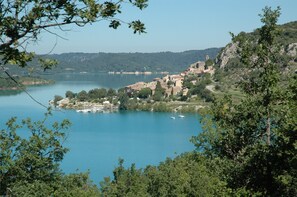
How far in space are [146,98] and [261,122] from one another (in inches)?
2989

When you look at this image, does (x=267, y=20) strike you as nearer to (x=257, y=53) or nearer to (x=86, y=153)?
(x=257, y=53)

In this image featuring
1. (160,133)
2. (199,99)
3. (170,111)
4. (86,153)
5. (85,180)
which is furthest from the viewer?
(199,99)

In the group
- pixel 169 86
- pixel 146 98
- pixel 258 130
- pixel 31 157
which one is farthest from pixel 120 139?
pixel 169 86

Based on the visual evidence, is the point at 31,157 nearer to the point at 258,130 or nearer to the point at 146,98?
the point at 258,130

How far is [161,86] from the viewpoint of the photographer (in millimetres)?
87250

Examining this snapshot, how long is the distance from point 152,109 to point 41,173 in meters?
59.0

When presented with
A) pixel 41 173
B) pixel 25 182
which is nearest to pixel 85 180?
pixel 41 173

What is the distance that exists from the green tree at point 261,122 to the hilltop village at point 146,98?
5855cm

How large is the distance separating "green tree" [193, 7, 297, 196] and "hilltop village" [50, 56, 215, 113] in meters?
58.6

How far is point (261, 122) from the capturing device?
6.80m

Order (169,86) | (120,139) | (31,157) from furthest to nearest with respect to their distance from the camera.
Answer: (169,86) → (120,139) → (31,157)

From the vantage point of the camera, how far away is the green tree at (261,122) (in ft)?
20.1

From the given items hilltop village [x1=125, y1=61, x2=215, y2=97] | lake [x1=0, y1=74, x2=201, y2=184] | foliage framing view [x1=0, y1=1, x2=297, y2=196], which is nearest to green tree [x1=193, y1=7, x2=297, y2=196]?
foliage framing view [x1=0, y1=1, x2=297, y2=196]

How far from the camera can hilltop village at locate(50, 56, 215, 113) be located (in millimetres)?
70438
